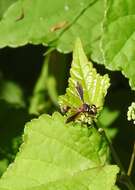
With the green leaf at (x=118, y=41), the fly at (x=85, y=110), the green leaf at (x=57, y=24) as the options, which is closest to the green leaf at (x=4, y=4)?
the green leaf at (x=57, y=24)

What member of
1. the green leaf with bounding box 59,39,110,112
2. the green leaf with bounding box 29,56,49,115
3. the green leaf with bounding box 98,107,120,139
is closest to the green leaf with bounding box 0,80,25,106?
the green leaf with bounding box 29,56,49,115

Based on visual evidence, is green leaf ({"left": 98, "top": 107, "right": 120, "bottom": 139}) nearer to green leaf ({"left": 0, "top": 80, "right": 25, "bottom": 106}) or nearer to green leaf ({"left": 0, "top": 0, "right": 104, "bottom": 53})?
green leaf ({"left": 0, "top": 0, "right": 104, "bottom": 53})

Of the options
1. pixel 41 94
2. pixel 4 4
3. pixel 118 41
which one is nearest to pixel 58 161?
pixel 118 41

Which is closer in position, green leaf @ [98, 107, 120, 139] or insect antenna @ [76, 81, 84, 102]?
insect antenna @ [76, 81, 84, 102]

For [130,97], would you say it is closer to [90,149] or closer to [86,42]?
[86,42]

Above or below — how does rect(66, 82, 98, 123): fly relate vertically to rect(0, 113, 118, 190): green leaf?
above

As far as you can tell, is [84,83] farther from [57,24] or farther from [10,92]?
[10,92]

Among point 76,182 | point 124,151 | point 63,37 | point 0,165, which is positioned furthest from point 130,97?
point 76,182
